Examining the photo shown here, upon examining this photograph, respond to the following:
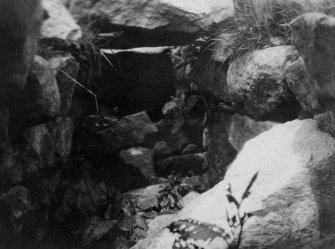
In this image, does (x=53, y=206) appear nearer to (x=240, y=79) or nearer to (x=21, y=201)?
(x=21, y=201)

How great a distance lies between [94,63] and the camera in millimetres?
5098

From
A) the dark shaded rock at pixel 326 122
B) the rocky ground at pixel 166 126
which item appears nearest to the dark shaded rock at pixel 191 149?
the rocky ground at pixel 166 126

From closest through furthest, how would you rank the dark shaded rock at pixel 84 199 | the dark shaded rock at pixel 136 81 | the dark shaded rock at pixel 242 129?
the dark shaded rock at pixel 242 129, the dark shaded rock at pixel 84 199, the dark shaded rock at pixel 136 81

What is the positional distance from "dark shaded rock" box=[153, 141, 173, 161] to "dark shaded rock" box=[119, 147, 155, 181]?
0.32m

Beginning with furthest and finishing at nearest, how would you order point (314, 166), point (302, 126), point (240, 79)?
1. point (240, 79)
2. point (302, 126)
3. point (314, 166)

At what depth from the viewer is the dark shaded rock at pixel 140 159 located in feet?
22.1

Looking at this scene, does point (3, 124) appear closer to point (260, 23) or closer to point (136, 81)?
point (260, 23)

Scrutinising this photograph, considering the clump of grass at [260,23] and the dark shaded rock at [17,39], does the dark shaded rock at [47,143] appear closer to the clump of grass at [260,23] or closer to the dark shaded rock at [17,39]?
the dark shaded rock at [17,39]

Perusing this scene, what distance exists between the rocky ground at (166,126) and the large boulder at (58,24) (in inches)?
0.4

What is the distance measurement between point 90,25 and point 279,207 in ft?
8.12

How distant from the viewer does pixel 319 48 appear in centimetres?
363

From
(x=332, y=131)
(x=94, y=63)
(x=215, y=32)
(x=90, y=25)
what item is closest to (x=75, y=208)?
(x=94, y=63)

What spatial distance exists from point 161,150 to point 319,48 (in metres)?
4.10

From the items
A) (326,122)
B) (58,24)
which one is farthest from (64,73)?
(326,122)
